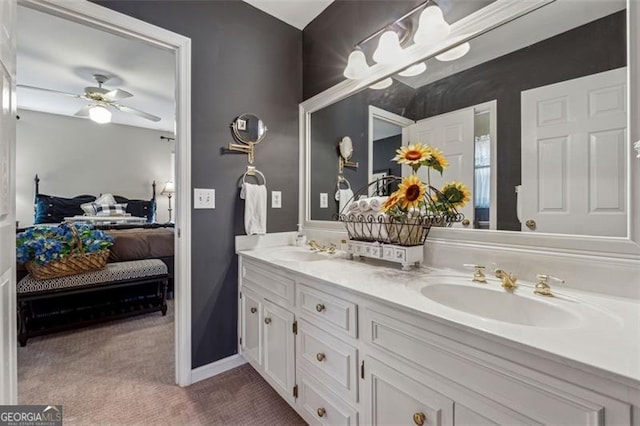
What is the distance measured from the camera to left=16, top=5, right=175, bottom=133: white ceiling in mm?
2447

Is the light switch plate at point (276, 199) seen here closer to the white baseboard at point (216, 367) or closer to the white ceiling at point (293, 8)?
the white baseboard at point (216, 367)

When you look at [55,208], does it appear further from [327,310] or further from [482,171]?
[482,171]

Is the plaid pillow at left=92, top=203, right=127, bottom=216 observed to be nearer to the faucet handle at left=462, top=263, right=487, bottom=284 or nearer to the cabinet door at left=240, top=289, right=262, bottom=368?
the cabinet door at left=240, top=289, right=262, bottom=368

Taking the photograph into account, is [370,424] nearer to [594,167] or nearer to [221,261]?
[594,167]

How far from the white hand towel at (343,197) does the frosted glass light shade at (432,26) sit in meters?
0.91

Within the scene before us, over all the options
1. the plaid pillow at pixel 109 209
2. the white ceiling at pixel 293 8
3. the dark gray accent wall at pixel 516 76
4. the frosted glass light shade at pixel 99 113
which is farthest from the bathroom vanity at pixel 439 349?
the plaid pillow at pixel 109 209

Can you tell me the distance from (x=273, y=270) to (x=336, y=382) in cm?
61

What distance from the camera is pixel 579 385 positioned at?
0.54 metres

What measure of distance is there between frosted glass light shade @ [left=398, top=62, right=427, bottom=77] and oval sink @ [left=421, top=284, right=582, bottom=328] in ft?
3.46

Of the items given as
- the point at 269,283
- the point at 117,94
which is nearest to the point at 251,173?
the point at 269,283

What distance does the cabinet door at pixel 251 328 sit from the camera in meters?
1.63

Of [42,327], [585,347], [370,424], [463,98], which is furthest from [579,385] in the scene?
[42,327]

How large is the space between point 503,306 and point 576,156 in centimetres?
56

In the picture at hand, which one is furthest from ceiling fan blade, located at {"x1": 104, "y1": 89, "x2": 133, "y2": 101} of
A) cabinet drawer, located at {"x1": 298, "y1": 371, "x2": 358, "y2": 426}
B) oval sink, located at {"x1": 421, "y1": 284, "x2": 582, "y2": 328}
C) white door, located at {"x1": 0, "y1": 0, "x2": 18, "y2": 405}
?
oval sink, located at {"x1": 421, "y1": 284, "x2": 582, "y2": 328}
